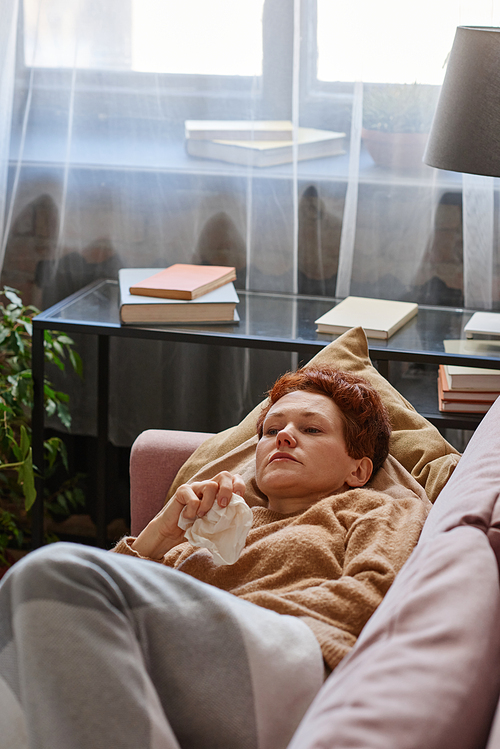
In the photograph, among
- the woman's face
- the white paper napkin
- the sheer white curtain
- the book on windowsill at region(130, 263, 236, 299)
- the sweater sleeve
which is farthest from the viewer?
the sheer white curtain

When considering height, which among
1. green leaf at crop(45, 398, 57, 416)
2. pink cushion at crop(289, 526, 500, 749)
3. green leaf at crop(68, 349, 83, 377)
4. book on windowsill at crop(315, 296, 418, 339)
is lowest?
green leaf at crop(45, 398, 57, 416)

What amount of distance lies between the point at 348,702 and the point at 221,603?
0.62ft

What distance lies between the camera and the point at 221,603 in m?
0.81

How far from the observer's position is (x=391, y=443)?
1459 mm

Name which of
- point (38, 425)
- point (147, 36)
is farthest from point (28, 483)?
point (147, 36)

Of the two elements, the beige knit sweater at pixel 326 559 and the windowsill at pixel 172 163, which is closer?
the beige knit sweater at pixel 326 559

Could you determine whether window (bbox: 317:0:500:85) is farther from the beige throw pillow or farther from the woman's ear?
the woman's ear

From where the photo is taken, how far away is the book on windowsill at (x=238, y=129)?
202 centimetres

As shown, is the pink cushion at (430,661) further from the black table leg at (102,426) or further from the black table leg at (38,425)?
the black table leg at (102,426)

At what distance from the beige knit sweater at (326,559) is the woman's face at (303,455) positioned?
0.13 ft

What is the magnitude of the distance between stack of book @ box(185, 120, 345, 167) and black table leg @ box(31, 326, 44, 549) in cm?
69

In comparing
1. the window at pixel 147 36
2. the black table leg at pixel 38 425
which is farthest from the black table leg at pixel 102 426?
the window at pixel 147 36

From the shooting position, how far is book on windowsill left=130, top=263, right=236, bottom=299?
182 cm

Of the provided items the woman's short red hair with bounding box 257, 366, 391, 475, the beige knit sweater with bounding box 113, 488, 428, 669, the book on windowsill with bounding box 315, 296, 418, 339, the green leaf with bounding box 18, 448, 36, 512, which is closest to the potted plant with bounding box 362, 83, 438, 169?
the book on windowsill with bounding box 315, 296, 418, 339
